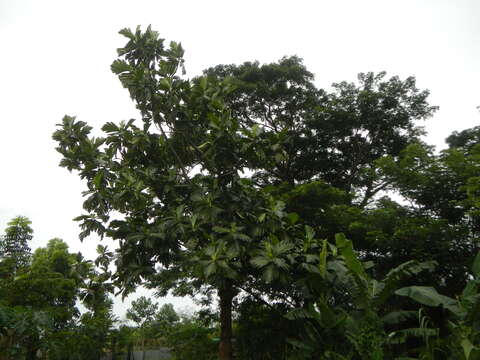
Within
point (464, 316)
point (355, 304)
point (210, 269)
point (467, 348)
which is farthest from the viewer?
point (355, 304)

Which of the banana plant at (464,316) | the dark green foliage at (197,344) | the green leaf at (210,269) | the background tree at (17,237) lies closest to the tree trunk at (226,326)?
the green leaf at (210,269)

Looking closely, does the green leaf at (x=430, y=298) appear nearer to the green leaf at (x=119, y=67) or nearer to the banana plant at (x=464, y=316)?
the banana plant at (x=464, y=316)

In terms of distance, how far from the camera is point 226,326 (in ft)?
20.8

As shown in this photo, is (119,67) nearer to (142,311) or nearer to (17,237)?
(17,237)

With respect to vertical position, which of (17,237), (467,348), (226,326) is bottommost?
(467,348)

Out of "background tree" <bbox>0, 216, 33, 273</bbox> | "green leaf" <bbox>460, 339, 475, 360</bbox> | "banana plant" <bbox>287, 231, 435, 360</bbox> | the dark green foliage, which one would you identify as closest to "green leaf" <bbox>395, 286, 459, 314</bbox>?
"banana plant" <bbox>287, 231, 435, 360</bbox>

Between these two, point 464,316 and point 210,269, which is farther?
point 464,316

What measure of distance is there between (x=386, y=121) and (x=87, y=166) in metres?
10.1

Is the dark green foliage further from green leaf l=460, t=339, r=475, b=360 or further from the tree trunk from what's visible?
green leaf l=460, t=339, r=475, b=360

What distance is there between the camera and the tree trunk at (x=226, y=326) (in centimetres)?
613

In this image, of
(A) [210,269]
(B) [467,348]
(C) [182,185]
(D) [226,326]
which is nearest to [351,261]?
(B) [467,348]

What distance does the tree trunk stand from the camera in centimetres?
613

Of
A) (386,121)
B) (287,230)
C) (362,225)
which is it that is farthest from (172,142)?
(386,121)

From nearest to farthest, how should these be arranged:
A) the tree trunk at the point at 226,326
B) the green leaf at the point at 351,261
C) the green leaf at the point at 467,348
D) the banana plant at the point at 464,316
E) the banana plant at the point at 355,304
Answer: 1. the green leaf at the point at 467,348
2. the banana plant at the point at 464,316
3. the banana plant at the point at 355,304
4. the green leaf at the point at 351,261
5. the tree trunk at the point at 226,326
